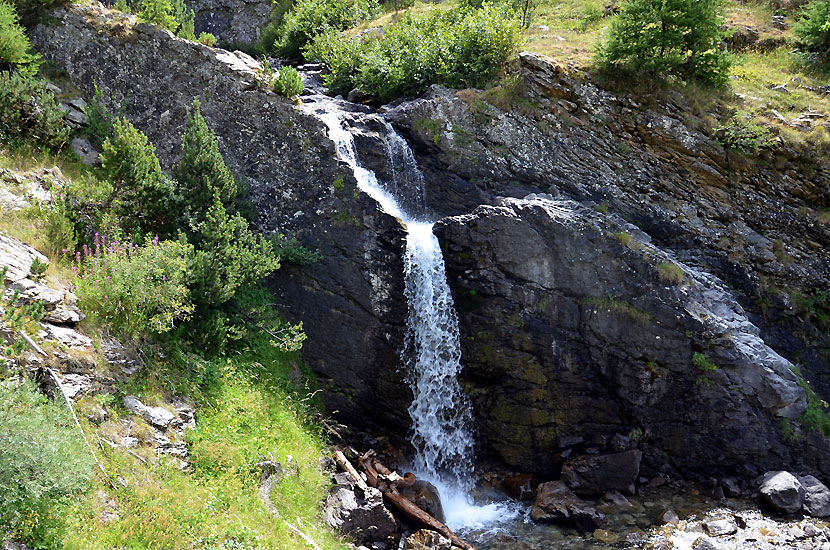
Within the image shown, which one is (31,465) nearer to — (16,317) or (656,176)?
(16,317)

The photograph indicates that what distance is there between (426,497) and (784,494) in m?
7.77

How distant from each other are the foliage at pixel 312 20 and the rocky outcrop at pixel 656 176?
38.7 ft

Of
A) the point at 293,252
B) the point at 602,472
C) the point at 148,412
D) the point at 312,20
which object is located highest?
the point at 312,20

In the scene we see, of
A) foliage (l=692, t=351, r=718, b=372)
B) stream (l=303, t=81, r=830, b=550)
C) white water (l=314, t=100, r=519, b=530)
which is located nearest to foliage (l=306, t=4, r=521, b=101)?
stream (l=303, t=81, r=830, b=550)

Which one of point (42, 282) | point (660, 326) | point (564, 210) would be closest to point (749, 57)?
point (564, 210)

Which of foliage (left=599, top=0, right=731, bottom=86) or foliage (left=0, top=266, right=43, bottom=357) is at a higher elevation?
foliage (left=599, top=0, right=731, bottom=86)

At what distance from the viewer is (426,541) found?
10062 mm

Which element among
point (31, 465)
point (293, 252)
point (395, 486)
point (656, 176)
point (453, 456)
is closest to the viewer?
point (31, 465)

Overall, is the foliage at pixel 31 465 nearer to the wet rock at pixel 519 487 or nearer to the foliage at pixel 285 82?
the wet rock at pixel 519 487

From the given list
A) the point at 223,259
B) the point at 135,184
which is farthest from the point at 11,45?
the point at 223,259

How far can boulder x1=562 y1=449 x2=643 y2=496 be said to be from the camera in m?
12.4

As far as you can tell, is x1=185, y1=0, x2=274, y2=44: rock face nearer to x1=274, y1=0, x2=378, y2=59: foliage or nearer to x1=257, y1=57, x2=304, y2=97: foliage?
x1=274, y1=0, x2=378, y2=59: foliage

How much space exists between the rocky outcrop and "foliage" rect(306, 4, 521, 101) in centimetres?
102

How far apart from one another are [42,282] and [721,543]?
13698 millimetres
